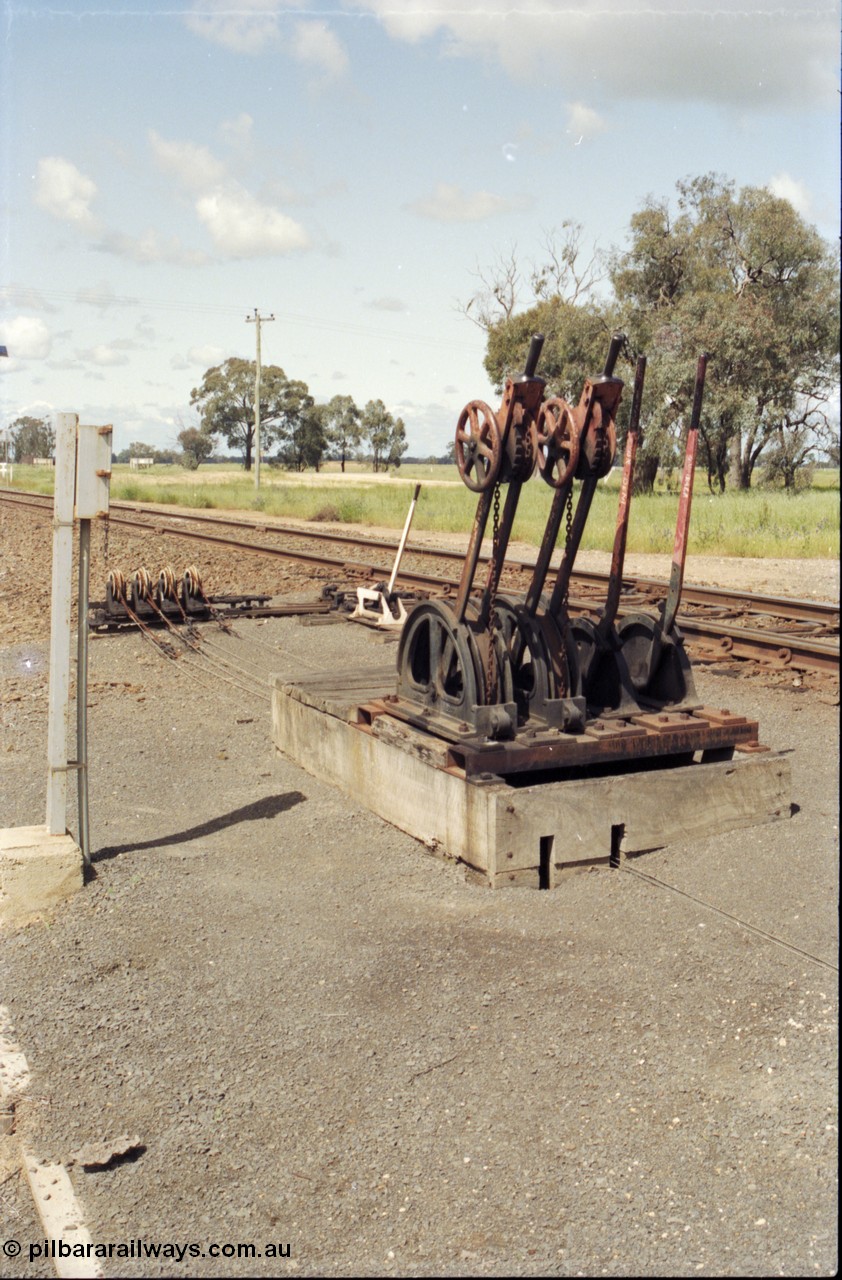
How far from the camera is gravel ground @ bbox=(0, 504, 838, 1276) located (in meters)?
2.88

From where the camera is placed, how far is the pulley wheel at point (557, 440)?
5.35 metres

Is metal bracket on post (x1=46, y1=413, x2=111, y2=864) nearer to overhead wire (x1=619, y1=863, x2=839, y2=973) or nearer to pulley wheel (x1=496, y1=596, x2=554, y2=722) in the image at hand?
pulley wheel (x1=496, y1=596, x2=554, y2=722)

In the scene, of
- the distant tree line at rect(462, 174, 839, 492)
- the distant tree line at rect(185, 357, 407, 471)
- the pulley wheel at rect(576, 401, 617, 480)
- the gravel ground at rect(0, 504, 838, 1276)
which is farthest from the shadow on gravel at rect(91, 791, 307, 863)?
the distant tree line at rect(185, 357, 407, 471)

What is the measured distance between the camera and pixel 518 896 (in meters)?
4.90

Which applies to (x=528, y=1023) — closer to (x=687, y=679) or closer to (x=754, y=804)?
(x=754, y=804)

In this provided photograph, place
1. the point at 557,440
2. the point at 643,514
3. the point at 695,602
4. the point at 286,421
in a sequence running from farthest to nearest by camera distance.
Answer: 1. the point at 286,421
2. the point at 643,514
3. the point at 695,602
4. the point at 557,440

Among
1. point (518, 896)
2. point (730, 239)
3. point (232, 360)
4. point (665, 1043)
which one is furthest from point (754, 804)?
point (232, 360)

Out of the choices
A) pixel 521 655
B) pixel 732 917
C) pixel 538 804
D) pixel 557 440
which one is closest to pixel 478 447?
pixel 557 440

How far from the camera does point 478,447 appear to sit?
220 inches

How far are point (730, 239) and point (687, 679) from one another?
37.1 meters

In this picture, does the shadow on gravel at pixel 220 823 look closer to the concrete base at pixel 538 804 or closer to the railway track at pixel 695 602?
the concrete base at pixel 538 804

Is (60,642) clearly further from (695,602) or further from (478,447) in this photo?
(695,602)

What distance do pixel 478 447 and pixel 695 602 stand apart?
7.64m

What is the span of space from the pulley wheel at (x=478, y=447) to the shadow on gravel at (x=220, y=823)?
195 centimetres
